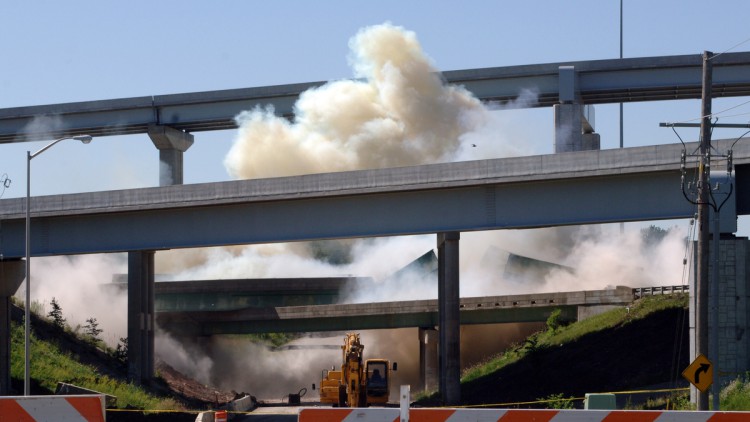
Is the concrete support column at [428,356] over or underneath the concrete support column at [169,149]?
underneath

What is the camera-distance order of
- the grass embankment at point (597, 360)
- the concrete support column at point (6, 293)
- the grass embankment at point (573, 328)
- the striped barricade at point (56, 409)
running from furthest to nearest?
1. the grass embankment at point (573, 328)
2. the concrete support column at point (6, 293)
3. the grass embankment at point (597, 360)
4. the striped barricade at point (56, 409)

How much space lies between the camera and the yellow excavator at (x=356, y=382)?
4353 centimetres

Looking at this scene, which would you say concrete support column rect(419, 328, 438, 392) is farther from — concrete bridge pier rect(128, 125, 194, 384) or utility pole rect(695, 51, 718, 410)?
utility pole rect(695, 51, 718, 410)

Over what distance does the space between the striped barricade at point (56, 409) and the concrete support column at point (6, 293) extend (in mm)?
36209

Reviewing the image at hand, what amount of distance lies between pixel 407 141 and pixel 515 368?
17.0m

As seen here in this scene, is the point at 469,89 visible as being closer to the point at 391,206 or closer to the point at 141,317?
the point at 391,206

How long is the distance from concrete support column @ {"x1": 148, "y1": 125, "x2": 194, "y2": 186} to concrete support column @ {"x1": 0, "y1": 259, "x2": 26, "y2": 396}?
14.9 m

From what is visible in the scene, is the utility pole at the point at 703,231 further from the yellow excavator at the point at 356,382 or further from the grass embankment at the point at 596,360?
the yellow excavator at the point at 356,382

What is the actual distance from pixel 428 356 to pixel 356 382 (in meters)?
19.7

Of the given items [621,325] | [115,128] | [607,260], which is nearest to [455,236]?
[621,325]

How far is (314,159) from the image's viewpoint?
67750 millimetres

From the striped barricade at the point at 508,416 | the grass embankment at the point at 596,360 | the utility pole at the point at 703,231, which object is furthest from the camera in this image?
the grass embankment at the point at 596,360

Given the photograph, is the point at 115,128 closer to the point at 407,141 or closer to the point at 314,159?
the point at 314,159

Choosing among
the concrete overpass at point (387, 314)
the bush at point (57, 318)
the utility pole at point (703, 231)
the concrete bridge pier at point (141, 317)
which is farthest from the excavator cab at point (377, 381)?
the bush at point (57, 318)
